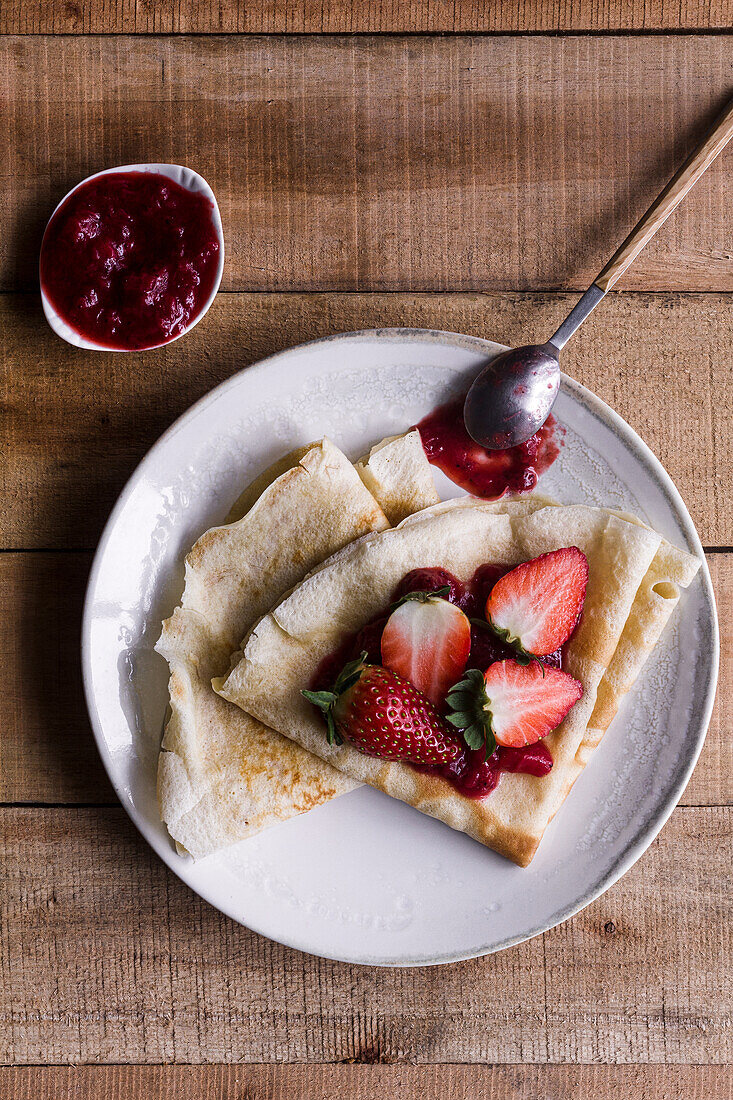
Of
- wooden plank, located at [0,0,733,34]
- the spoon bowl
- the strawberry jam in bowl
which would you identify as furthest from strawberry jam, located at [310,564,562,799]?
wooden plank, located at [0,0,733,34]

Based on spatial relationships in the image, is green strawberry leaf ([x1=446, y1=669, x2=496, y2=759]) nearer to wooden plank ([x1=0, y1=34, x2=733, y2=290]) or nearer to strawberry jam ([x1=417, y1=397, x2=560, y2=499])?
strawberry jam ([x1=417, y1=397, x2=560, y2=499])

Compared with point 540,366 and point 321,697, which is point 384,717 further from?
point 540,366

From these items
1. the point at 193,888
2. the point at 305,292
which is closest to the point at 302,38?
the point at 305,292

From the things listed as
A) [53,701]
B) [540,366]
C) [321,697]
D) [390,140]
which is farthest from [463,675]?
[390,140]

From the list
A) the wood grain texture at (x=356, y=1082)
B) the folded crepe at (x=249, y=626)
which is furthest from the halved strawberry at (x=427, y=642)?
the wood grain texture at (x=356, y=1082)

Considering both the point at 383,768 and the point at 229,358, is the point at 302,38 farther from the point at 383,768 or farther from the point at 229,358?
the point at 383,768
